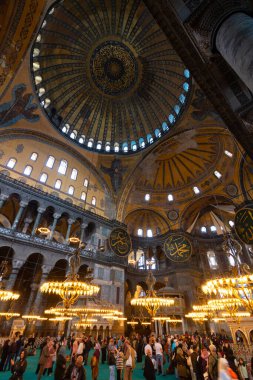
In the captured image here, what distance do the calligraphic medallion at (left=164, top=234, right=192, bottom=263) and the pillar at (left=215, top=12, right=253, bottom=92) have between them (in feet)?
34.7

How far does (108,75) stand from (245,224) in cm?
1457

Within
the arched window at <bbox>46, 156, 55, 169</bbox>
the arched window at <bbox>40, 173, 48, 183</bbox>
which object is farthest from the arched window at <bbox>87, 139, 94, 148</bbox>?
the arched window at <bbox>40, 173, 48, 183</bbox>

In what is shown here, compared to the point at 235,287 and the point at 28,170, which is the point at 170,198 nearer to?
the point at 235,287

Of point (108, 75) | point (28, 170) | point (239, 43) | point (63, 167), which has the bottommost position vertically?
point (239, 43)

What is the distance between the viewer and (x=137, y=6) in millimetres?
13078

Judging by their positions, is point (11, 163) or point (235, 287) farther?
point (11, 163)

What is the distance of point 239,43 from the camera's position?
2.74 metres

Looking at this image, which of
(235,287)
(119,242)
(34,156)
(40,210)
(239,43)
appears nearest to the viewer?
(239,43)

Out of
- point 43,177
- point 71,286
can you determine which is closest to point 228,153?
point 43,177

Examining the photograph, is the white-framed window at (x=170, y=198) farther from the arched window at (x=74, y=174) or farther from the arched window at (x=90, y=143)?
the arched window at (x=74, y=174)

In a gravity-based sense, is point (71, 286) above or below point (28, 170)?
below

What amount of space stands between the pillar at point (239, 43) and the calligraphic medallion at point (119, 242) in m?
10.7

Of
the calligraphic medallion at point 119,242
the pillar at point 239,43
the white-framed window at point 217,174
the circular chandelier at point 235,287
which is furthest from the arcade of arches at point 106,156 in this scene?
the pillar at point 239,43

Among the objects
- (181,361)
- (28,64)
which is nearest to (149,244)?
(181,361)
